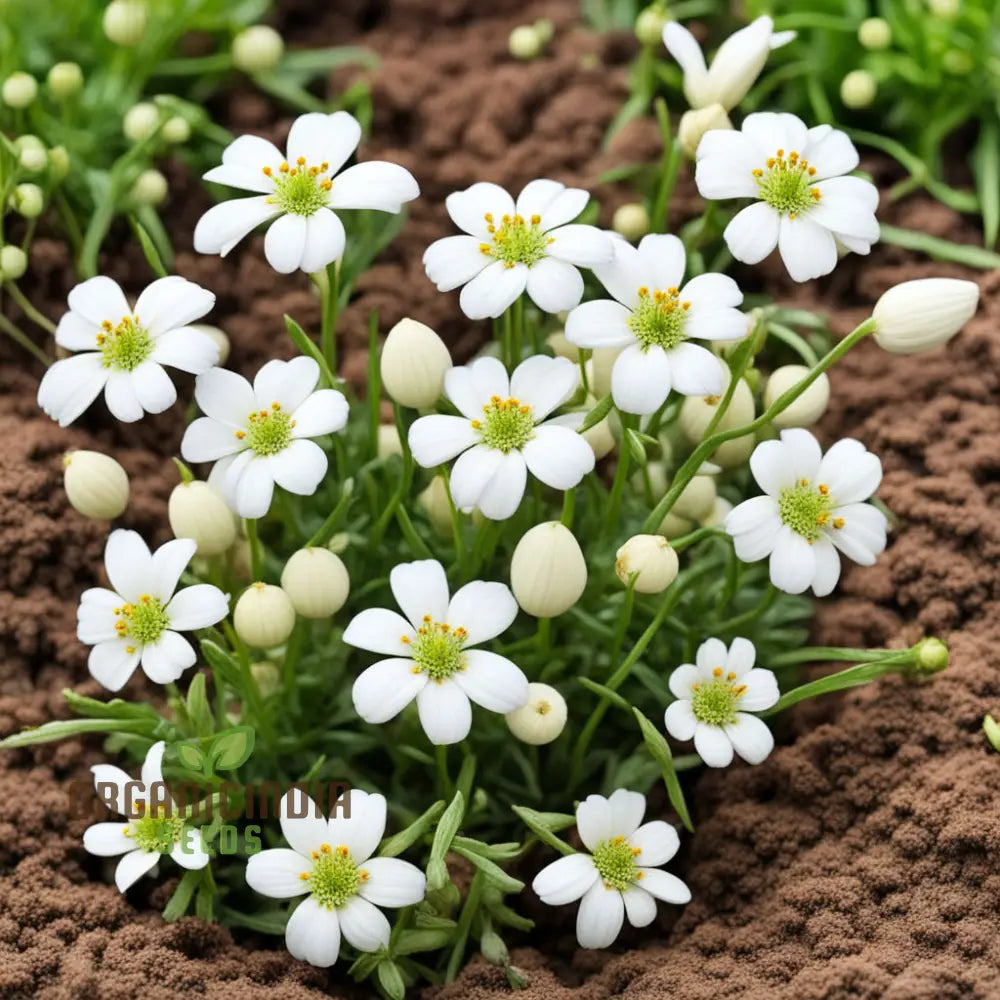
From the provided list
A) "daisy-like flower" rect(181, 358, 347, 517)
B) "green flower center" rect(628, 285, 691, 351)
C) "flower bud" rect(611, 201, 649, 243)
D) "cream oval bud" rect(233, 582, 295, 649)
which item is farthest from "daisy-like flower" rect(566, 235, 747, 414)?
"flower bud" rect(611, 201, 649, 243)

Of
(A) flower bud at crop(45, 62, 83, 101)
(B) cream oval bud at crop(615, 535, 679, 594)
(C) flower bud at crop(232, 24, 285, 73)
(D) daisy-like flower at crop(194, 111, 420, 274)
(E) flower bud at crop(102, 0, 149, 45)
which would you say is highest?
(D) daisy-like flower at crop(194, 111, 420, 274)

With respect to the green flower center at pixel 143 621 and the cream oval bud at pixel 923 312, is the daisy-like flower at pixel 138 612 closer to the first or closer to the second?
the green flower center at pixel 143 621

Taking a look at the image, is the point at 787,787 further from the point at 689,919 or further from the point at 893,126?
the point at 893,126

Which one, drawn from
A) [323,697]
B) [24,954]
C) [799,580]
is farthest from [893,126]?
[24,954]

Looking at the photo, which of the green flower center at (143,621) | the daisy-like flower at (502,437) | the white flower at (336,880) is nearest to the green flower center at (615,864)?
the white flower at (336,880)

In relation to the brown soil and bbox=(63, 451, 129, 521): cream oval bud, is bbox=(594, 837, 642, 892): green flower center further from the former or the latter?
bbox=(63, 451, 129, 521): cream oval bud

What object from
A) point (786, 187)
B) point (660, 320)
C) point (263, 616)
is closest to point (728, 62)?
point (786, 187)
